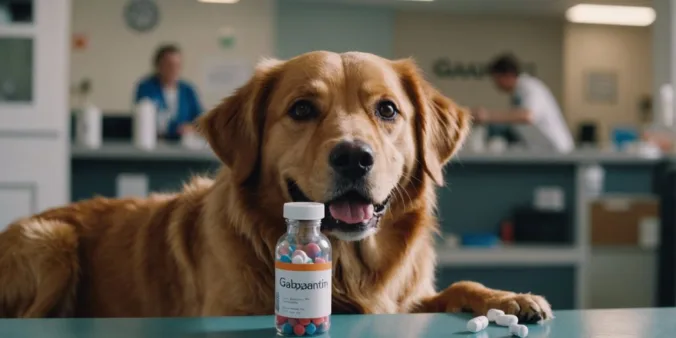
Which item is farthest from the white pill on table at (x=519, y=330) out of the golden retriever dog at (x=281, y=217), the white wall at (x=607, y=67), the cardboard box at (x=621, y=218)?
the white wall at (x=607, y=67)

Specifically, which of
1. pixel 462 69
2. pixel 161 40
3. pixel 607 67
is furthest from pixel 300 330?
pixel 607 67

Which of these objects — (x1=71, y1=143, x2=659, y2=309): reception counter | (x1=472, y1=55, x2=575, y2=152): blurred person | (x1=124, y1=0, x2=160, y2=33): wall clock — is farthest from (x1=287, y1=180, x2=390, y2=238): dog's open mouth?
(x1=124, y1=0, x2=160, y2=33): wall clock

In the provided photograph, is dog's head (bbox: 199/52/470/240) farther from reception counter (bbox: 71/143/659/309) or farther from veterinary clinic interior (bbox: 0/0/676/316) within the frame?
reception counter (bbox: 71/143/659/309)

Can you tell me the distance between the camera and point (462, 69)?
1052 centimetres

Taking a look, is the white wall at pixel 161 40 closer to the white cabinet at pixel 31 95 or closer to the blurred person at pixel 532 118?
the blurred person at pixel 532 118

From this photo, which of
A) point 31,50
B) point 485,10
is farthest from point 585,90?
point 31,50

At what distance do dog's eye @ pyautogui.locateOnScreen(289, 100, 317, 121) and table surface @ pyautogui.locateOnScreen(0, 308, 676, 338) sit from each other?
563 mm

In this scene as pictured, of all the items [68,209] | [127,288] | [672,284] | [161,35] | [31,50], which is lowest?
[672,284]

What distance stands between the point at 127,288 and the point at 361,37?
323 inches

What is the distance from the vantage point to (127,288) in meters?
1.94

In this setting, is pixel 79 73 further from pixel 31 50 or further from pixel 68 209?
pixel 68 209

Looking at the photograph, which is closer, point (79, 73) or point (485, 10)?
point (79, 73)

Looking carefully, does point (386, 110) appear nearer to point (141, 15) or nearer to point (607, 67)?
point (141, 15)

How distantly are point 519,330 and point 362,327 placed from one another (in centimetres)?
23
